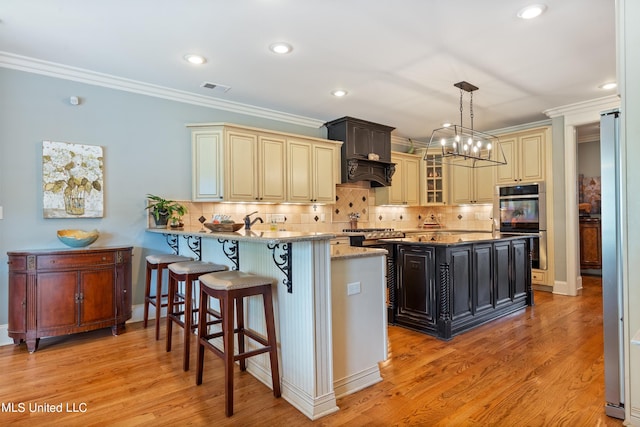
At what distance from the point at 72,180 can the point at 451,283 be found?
3.81 m

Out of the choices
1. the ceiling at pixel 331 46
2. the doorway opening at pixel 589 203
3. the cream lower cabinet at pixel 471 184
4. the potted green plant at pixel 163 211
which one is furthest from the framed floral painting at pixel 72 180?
the doorway opening at pixel 589 203

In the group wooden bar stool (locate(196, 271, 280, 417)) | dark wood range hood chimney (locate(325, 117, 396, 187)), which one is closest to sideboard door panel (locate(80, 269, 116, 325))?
wooden bar stool (locate(196, 271, 280, 417))

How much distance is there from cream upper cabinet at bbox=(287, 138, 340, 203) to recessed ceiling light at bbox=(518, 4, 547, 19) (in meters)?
3.05

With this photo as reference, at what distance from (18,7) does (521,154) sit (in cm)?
609

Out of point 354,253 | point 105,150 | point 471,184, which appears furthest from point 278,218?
point 471,184

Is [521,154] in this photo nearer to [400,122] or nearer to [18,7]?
[400,122]

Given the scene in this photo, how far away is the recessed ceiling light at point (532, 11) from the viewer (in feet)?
8.58

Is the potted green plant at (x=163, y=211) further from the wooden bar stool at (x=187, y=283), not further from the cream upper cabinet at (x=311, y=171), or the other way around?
the cream upper cabinet at (x=311, y=171)

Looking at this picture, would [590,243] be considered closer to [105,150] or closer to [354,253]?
[354,253]

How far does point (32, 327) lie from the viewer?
10.4 ft

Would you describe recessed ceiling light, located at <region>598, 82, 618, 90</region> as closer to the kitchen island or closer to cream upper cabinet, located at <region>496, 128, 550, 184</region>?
cream upper cabinet, located at <region>496, 128, 550, 184</region>

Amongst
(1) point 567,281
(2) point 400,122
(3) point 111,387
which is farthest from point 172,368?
(1) point 567,281

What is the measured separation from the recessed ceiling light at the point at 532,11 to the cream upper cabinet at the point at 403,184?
3760mm

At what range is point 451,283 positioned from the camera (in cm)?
339
